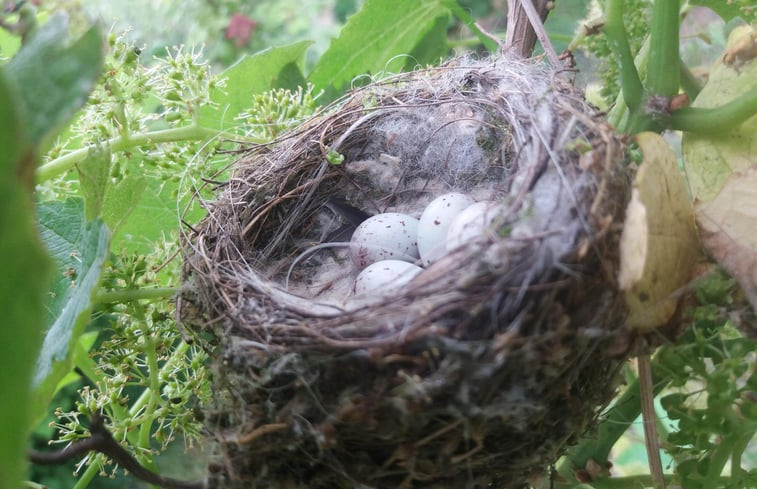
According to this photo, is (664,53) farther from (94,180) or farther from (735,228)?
(94,180)

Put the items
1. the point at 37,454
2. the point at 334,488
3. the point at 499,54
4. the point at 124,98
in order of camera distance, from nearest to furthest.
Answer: the point at 37,454 < the point at 334,488 < the point at 124,98 < the point at 499,54

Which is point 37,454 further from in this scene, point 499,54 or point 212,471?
point 499,54

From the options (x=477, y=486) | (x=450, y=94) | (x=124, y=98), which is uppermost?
(x=124, y=98)

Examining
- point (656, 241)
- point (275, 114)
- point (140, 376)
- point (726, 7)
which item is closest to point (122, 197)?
point (140, 376)

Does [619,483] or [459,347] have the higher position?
[459,347]

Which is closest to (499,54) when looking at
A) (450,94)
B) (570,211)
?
(450,94)

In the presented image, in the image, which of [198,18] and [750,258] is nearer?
[750,258]

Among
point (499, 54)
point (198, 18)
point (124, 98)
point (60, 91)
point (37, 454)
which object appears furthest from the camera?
point (198, 18)

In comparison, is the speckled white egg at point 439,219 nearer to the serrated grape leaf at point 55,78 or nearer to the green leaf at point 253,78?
the green leaf at point 253,78
